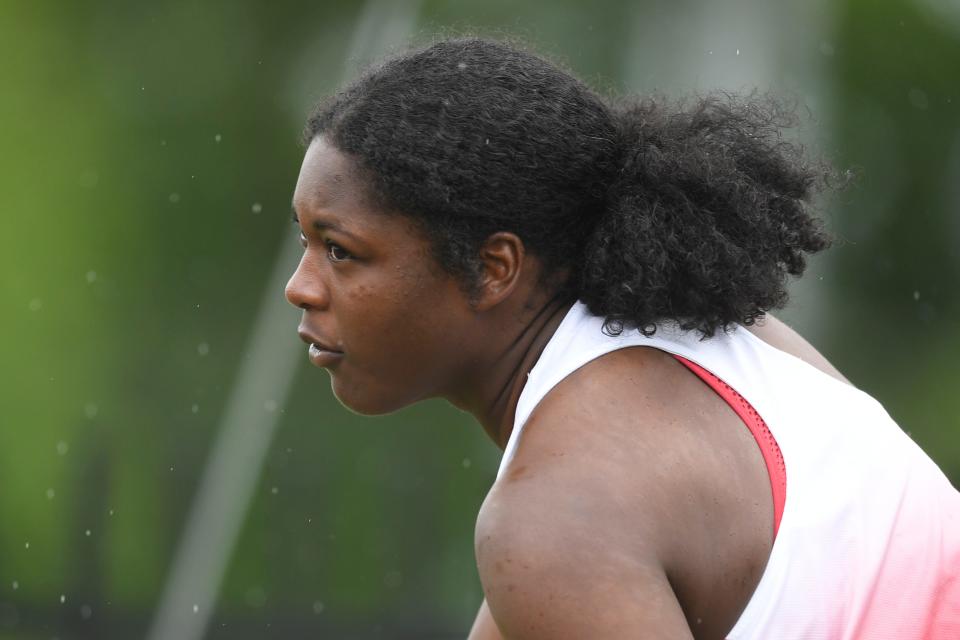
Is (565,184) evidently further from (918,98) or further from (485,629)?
(918,98)

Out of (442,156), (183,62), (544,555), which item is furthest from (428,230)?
(183,62)

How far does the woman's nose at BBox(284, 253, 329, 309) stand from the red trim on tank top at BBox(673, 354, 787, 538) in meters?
0.55

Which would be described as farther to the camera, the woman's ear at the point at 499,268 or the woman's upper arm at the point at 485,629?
the woman's upper arm at the point at 485,629

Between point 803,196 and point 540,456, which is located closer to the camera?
point 540,456

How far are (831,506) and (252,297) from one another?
211 inches

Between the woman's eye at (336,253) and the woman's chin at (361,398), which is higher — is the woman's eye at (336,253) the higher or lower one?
the higher one

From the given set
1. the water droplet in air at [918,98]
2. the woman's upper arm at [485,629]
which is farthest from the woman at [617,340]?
the water droplet in air at [918,98]

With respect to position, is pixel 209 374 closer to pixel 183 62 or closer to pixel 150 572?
pixel 150 572

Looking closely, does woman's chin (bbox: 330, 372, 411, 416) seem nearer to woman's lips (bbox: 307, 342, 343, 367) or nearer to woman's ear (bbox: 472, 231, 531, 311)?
woman's lips (bbox: 307, 342, 343, 367)

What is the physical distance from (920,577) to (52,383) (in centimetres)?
533

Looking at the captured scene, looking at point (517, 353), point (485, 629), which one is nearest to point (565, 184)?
point (517, 353)

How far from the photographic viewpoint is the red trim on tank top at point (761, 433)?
1.81 meters

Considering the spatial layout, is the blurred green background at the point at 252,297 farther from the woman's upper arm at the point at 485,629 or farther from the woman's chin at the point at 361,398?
the woman's chin at the point at 361,398

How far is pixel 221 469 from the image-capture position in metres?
6.58
